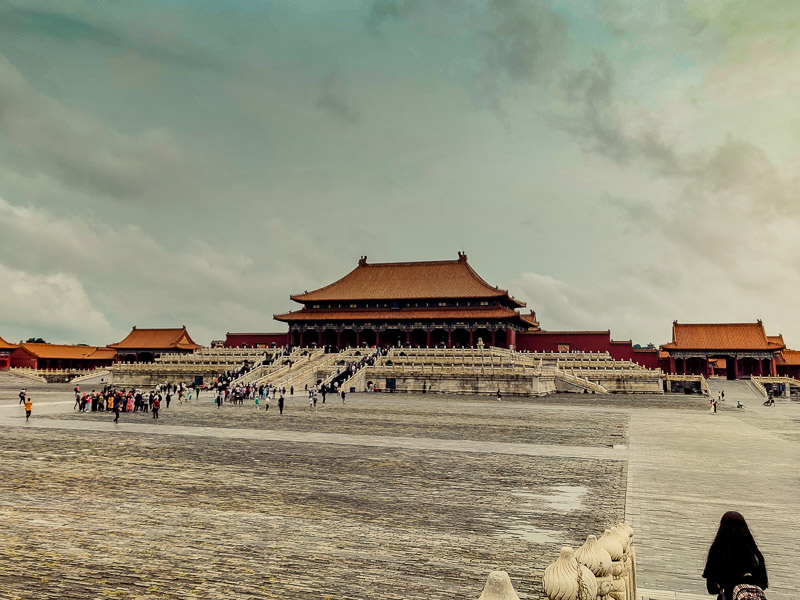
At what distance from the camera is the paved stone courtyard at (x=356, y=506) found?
694 cm

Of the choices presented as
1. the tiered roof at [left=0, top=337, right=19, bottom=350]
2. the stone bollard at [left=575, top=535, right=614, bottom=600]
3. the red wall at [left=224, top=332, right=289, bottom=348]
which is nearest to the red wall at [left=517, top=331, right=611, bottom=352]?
the red wall at [left=224, top=332, right=289, bottom=348]

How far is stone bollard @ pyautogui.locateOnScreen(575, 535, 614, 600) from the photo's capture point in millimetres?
4344

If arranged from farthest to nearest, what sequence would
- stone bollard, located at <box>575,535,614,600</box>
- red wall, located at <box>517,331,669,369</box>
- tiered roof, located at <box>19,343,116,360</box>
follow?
tiered roof, located at <box>19,343,116,360</box>, red wall, located at <box>517,331,669,369</box>, stone bollard, located at <box>575,535,614,600</box>

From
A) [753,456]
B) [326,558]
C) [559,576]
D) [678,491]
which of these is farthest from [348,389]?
[559,576]

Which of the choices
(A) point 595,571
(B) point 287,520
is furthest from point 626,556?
(B) point 287,520

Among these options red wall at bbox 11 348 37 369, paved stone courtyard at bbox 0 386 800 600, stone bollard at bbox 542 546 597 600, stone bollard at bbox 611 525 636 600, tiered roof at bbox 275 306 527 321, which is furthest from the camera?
red wall at bbox 11 348 37 369

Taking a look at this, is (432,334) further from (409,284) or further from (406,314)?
(409,284)

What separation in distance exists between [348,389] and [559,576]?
1602 inches

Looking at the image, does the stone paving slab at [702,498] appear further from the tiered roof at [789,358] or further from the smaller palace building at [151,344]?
the smaller palace building at [151,344]

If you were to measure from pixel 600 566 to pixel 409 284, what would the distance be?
6687 centimetres

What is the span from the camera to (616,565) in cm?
459

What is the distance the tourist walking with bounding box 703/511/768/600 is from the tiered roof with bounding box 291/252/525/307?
59.5 metres

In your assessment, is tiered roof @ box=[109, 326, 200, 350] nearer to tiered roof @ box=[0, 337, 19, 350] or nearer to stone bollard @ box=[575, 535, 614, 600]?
tiered roof @ box=[0, 337, 19, 350]

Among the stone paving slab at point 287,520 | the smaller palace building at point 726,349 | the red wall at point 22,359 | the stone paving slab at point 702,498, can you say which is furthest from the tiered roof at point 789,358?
the red wall at point 22,359
